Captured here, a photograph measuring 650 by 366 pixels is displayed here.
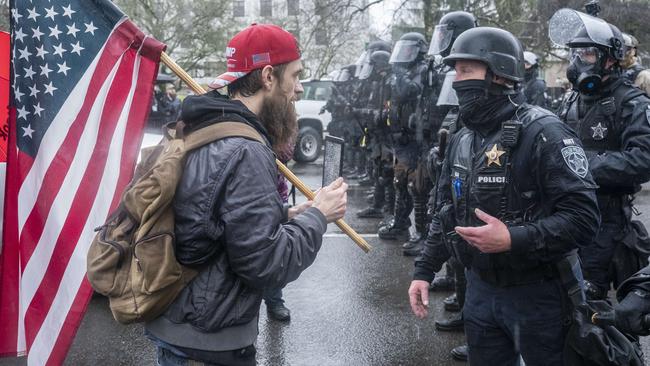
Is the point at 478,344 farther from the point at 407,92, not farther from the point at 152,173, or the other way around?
the point at 407,92

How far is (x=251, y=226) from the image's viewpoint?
75.3 inches

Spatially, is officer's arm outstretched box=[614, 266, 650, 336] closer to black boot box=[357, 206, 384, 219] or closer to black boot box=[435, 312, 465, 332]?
black boot box=[435, 312, 465, 332]

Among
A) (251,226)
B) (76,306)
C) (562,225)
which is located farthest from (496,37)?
(76,306)

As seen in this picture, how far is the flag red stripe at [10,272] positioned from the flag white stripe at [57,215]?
0.17m

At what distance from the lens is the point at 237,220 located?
1.90 metres

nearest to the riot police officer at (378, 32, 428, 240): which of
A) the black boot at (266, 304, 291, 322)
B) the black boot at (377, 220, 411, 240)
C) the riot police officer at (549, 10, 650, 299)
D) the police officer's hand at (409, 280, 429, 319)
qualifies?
the black boot at (377, 220, 411, 240)

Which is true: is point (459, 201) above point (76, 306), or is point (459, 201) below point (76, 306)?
above

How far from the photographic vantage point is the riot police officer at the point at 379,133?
8.78 meters

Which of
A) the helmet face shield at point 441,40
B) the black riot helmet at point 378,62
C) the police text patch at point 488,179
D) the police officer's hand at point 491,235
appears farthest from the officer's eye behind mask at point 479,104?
the black riot helmet at point 378,62

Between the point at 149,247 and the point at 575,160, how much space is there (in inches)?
62.1

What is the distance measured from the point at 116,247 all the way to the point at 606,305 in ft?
5.82

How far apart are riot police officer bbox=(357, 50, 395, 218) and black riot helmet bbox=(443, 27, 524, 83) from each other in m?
5.62

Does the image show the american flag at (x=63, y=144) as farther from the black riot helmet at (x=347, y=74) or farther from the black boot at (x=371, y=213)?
the black riot helmet at (x=347, y=74)

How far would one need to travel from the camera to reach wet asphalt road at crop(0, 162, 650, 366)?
455 centimetres
